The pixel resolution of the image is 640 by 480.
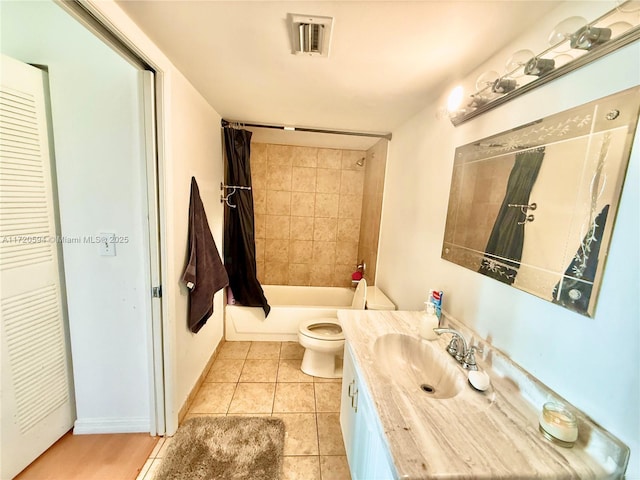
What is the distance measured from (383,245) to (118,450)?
2.44 meters

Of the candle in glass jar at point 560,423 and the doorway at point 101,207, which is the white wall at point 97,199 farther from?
the candle in glass jar at point 560,423

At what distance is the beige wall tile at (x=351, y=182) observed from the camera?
3312 mm

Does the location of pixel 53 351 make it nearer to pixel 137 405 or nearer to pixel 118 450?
pixel 137 405

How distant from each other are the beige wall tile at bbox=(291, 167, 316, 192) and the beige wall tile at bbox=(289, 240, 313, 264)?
0.71 meters

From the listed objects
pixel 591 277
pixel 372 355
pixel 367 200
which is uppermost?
pixel 367 200

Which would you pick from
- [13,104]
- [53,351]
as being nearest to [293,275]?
[53,351]

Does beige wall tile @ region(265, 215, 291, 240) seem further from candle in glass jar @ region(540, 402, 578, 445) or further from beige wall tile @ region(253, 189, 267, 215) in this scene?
candle in glass jar @ region(540, 402, 578, 445)

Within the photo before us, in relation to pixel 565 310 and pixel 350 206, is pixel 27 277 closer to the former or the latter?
pixel 565 310

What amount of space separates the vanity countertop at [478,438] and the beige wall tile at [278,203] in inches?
101

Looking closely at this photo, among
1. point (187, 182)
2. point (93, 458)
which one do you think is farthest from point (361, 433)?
point (187, 182)

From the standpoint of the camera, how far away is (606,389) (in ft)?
2.27

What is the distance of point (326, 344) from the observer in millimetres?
2143

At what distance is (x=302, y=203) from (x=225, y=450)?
2554 millimetres

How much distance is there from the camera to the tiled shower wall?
3.23 m
